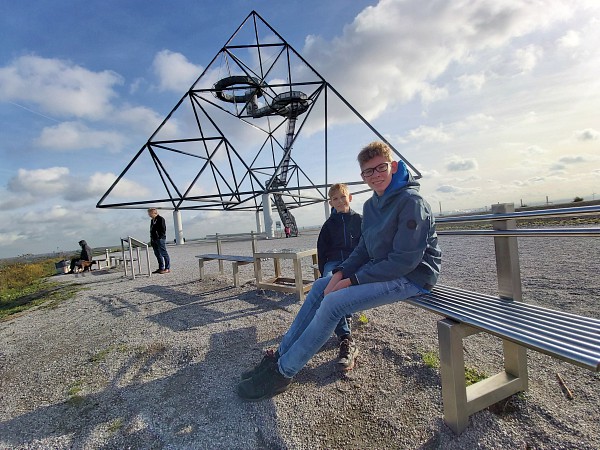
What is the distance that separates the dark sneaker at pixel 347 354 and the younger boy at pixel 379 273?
0.49 metres

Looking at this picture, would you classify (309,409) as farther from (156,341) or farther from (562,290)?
(562,290)

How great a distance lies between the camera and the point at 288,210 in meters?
19.0

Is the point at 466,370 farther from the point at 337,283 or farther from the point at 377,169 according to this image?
the point at 377,169

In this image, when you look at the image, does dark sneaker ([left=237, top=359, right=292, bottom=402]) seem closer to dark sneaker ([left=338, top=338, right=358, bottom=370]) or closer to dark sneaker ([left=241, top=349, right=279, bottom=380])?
dark sneaker ([left=241, top=349, right=279, bottom=380])

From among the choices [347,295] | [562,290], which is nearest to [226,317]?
[347,295]

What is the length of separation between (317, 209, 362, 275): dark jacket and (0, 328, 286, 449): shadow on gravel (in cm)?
139

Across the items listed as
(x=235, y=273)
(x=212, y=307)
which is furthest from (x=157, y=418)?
(x=235, y=273)

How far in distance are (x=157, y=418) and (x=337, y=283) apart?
1.49m

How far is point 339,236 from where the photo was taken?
3375 millimetres

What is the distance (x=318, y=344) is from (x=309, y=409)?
0.41 metres

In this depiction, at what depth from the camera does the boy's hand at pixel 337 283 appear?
2.23m

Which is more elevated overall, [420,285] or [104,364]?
[420,285]

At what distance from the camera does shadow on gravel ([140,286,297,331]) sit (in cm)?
415

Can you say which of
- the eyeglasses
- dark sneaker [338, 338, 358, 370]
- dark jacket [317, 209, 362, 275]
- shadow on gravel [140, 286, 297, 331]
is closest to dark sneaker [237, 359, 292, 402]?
dark sneaker [338, 338, 358, 370]
